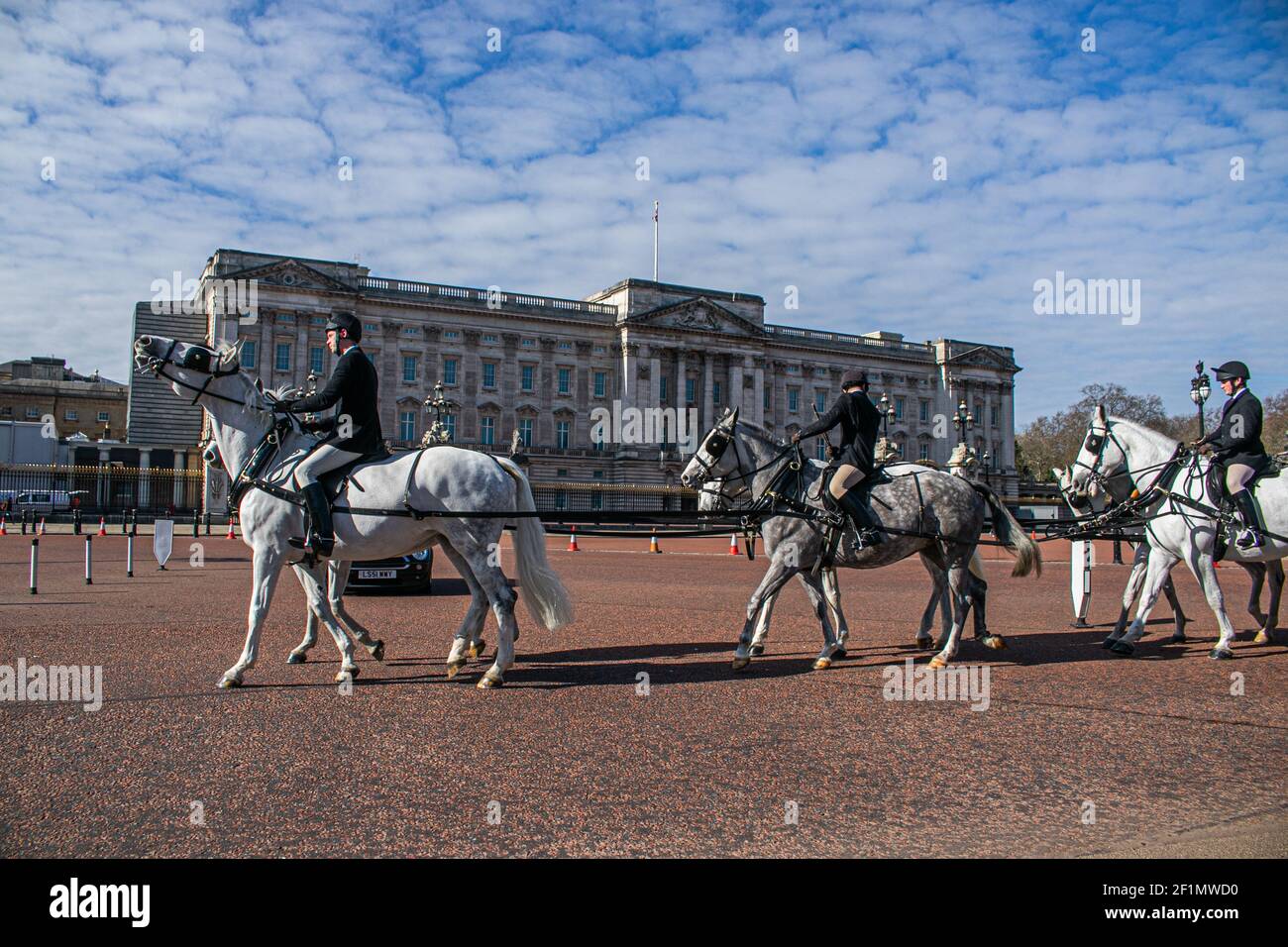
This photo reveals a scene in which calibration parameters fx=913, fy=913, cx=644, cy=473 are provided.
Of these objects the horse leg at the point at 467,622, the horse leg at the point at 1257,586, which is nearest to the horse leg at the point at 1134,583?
the horse leg at the point at 1257,586

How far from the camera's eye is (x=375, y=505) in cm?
764

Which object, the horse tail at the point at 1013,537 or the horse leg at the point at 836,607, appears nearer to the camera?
the horse leg at the point at 836,607

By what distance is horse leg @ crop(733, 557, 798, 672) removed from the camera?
8.05 meters

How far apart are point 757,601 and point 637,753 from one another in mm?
3027

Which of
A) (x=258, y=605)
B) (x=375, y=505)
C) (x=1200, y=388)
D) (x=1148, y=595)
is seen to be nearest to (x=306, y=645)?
(x=258, y=605)

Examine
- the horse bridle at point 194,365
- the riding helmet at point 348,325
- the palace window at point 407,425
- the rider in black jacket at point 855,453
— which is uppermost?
the palace window at point 407,425

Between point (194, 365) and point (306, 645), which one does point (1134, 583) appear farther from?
point (194, 365)

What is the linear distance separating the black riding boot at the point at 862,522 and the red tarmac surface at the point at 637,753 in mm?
1160

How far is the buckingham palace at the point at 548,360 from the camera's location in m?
64.9

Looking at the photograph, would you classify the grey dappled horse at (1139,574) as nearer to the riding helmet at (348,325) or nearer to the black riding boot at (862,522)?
the black riding boot at (862,522)
